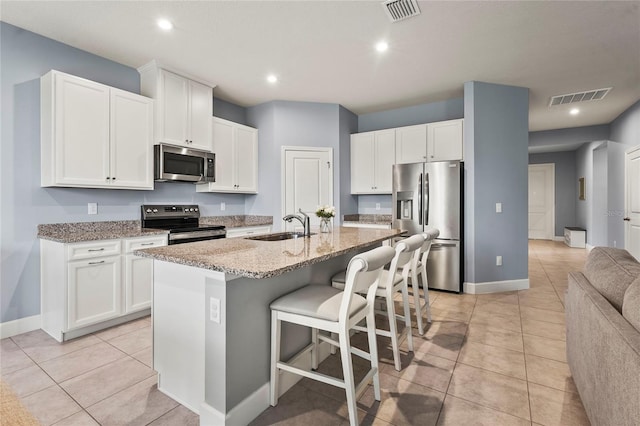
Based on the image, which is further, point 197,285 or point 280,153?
point 280,153

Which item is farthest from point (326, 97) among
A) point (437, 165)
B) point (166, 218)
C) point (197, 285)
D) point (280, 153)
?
point (197, 285)

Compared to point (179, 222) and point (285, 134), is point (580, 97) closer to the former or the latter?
point (285, 134)

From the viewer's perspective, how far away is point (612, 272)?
1.55 m

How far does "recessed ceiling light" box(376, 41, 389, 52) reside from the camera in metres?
3.06

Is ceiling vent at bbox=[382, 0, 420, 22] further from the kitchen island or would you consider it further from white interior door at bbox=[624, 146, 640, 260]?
white interior door at bbox=[624, 146, 640, 260]

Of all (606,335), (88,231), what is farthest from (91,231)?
(606,335)

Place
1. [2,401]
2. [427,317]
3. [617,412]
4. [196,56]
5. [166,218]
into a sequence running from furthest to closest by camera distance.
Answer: [166,218], [196,56], [427,317], [617,412], [2,401]

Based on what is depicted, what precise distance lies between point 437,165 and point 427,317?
6.62ft

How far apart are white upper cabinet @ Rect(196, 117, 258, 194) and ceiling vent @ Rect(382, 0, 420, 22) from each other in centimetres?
264

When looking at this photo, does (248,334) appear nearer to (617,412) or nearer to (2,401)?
(2,401)

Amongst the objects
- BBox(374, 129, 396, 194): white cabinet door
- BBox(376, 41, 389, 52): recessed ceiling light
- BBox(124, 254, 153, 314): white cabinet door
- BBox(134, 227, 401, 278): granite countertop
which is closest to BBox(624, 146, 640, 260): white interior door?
BBox(374, 129, 396, 194): white cabinet door

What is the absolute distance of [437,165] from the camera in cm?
406

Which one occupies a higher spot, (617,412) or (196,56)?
(196,56)

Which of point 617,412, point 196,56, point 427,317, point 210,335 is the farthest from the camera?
point 196,56
